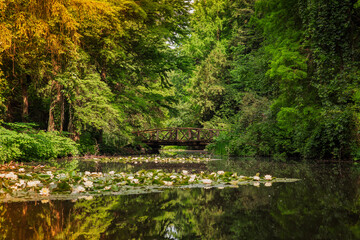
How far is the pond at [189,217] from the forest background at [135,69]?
5546 millimetres

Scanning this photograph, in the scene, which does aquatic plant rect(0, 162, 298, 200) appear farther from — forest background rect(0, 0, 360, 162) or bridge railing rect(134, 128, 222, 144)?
bridge railing rect(134, 128, 222, 144)

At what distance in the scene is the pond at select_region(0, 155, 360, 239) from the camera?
1438mm

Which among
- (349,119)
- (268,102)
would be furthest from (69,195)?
(268,102)

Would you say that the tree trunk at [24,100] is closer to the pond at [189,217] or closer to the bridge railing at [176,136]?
the bridge railing at [176,136]

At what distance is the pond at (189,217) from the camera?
1.44 meters

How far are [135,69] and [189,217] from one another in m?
13.2

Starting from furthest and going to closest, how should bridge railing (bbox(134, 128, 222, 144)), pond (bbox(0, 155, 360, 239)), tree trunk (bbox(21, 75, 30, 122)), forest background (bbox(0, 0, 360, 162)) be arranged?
bridge railing (bbox(134, 128, 222, 144)) → tree trunk (bbox(21, 75, 30, 122)) → forest background (bbox(0, 0, 360, 162)) → pond (bbox(0, 155, 360, 239))

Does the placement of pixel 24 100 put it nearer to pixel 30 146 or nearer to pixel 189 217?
pixel 30 146

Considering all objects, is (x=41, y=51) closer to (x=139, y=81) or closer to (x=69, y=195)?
(x=139, y=81)

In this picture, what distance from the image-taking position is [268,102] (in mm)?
17406

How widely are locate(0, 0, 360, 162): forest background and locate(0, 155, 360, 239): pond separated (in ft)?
18.2

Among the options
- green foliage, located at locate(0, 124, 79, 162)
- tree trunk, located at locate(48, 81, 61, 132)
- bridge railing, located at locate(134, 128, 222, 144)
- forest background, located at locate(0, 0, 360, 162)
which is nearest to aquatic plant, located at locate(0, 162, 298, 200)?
green foliage, located at locate(0, 124, 79, 162)

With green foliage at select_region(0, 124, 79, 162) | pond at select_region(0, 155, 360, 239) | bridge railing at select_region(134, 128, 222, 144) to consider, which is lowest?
bridge railing at select_region(134, 128, 222, 144)

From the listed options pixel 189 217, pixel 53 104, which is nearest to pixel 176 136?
pixel 53 104
